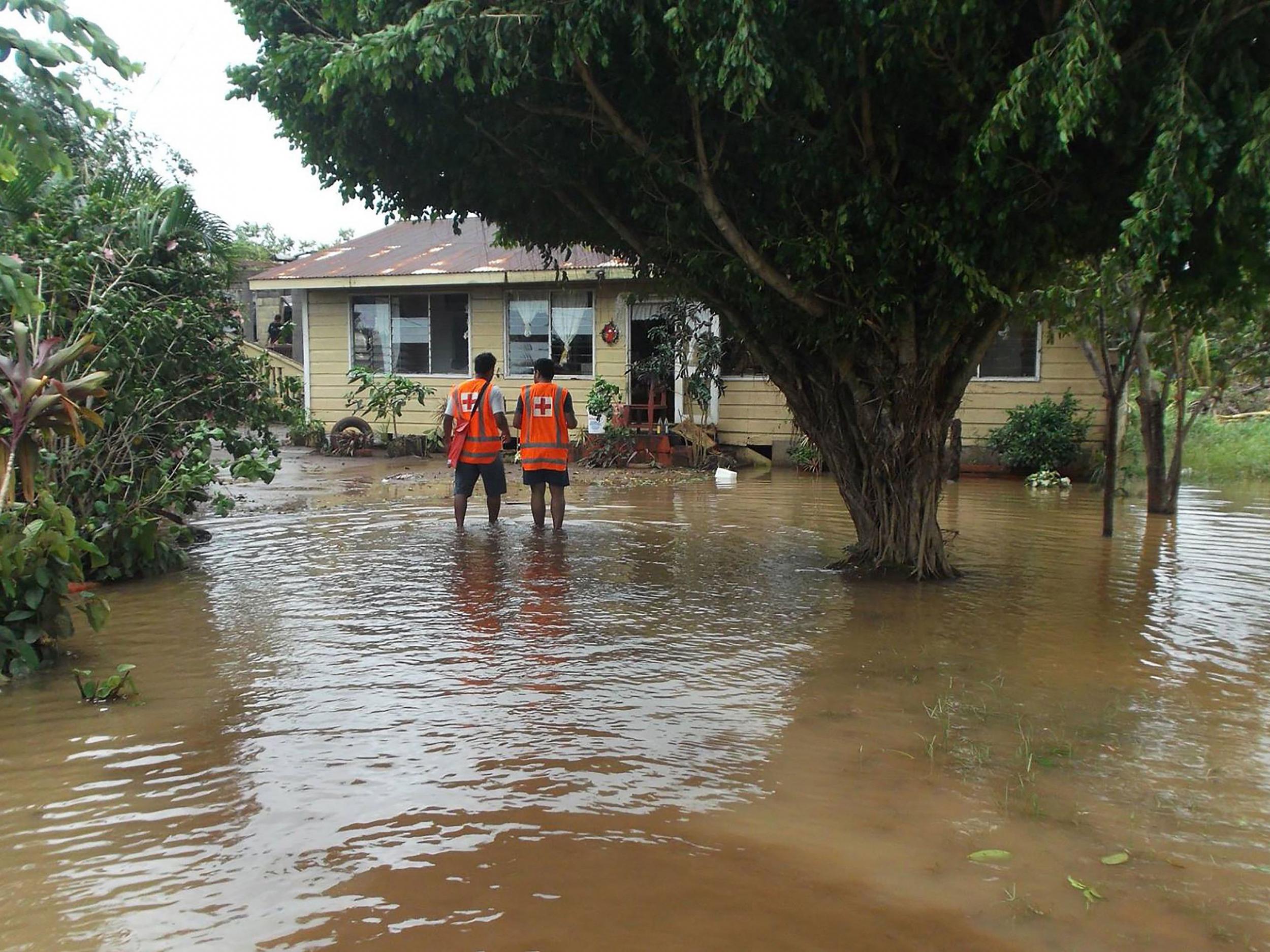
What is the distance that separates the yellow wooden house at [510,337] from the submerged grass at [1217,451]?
1211mm

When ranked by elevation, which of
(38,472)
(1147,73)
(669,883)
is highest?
(1147,73)

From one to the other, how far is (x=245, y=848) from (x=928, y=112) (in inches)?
254

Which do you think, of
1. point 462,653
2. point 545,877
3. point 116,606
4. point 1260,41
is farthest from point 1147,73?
point 116,606

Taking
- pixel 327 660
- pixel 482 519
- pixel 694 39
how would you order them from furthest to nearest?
pixel 482 519
pixel 694 39
pixel 327 660

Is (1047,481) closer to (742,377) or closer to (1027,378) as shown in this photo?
(1027,378)

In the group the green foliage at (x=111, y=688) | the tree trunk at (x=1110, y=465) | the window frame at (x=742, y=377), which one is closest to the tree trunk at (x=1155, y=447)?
the tree trunk at (x=1110, y=465)

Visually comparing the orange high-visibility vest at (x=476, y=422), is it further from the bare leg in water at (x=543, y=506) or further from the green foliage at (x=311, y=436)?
the green foliage at (x=311, y=436)

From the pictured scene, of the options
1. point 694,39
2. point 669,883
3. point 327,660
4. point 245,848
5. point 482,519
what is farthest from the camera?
point 482,519

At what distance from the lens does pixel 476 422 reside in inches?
403

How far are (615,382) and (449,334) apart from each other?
3.86 metres

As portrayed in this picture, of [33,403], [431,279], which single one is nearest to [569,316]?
[431,279]

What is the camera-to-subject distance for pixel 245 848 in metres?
3.61

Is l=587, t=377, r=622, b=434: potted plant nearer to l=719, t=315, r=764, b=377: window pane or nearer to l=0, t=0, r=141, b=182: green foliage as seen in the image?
l=719, t=315, r=764, b=377: window pane

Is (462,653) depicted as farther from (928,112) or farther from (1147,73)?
(1147,73)
